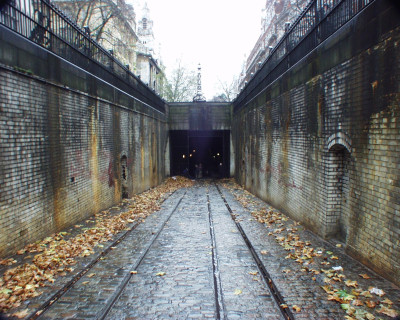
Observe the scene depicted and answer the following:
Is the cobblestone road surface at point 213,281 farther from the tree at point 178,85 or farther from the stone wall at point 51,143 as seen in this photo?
the tree at point 178,85

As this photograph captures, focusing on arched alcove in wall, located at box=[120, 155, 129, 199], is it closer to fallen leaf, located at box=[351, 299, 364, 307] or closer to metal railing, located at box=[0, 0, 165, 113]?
metal railing, located at box=[0, 0, 165, 113]

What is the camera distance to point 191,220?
9445mm

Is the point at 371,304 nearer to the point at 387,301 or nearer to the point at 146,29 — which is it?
the point at 387,301

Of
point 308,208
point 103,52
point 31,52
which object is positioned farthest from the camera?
point 103,52

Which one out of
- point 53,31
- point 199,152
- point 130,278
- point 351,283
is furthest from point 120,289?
point 199,152

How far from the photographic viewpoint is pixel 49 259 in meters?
5.46

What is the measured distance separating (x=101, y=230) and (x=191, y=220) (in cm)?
295

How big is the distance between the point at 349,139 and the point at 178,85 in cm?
3896

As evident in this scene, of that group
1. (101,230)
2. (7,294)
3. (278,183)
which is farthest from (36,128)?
(278,183)

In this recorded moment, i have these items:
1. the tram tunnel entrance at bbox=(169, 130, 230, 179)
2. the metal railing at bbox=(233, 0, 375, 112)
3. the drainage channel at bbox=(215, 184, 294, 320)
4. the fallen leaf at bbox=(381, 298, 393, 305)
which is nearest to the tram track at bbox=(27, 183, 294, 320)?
the drainage channel at bbox=(215, 184, 294, 320)

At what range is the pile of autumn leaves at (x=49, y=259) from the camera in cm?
423

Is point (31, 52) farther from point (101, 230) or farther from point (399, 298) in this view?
point (399, 298)

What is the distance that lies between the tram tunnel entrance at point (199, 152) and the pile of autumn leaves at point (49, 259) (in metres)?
16.7

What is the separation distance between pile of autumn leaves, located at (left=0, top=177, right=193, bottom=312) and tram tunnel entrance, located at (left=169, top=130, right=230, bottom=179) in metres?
16.7
